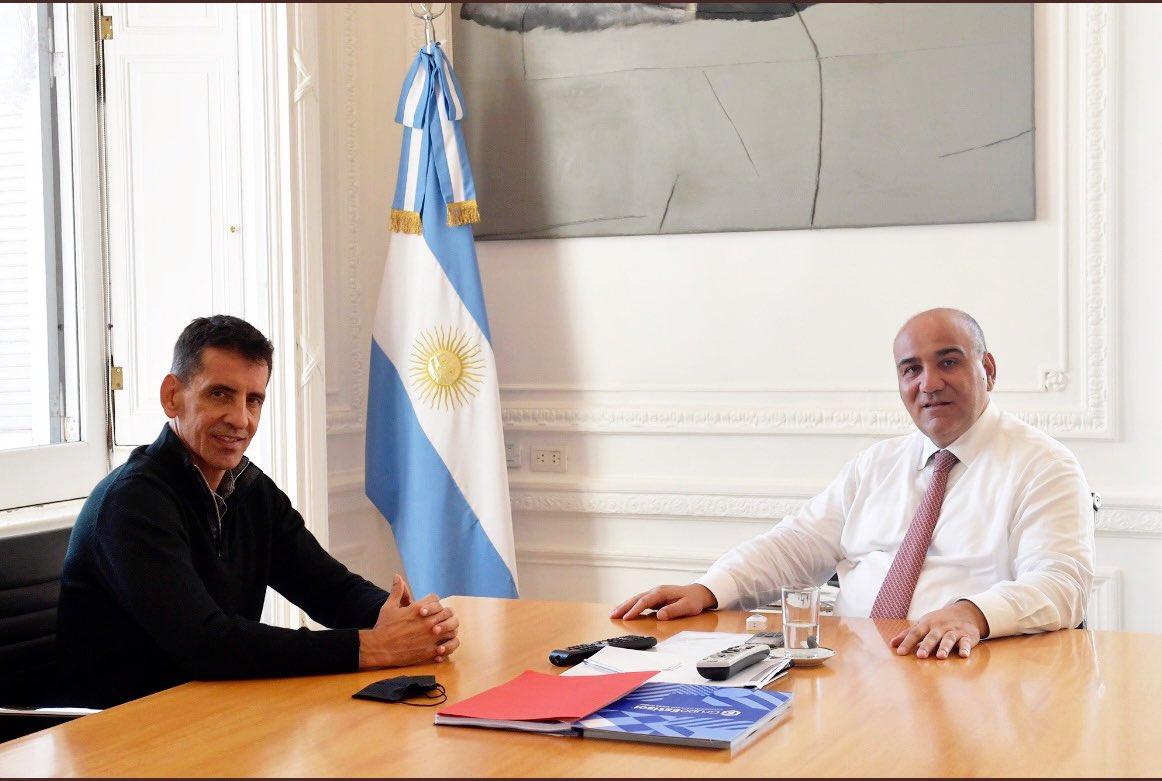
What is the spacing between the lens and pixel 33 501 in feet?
10.5

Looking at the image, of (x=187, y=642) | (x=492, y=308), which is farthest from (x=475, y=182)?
(x=187, y=642)

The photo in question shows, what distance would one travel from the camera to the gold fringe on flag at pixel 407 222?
3896 millimetres

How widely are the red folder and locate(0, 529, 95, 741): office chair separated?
1081 mm

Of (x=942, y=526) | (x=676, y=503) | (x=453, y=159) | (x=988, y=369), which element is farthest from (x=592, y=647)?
(x=453, y=159)

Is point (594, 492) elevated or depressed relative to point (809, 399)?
depressed

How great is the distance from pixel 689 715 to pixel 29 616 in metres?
1.46

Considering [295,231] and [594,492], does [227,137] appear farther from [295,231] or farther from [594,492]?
[594,492]

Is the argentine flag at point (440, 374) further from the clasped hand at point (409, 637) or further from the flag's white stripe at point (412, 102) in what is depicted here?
the clasped hand at point (409, 637)

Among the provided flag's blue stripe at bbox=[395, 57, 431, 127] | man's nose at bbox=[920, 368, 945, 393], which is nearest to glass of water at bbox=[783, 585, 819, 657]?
man's nose at bbox=[920, 368, 945, 393]

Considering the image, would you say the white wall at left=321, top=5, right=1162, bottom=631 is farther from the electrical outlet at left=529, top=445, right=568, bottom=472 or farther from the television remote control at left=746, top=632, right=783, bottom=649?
the television remote control at left=746, top=632, right=783, bottom=649

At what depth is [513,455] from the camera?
409 cm

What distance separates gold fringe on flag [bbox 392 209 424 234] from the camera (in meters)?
3.90

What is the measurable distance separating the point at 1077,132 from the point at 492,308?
1.95m

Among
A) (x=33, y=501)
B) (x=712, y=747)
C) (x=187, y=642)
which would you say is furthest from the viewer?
(x=33, y=501)
